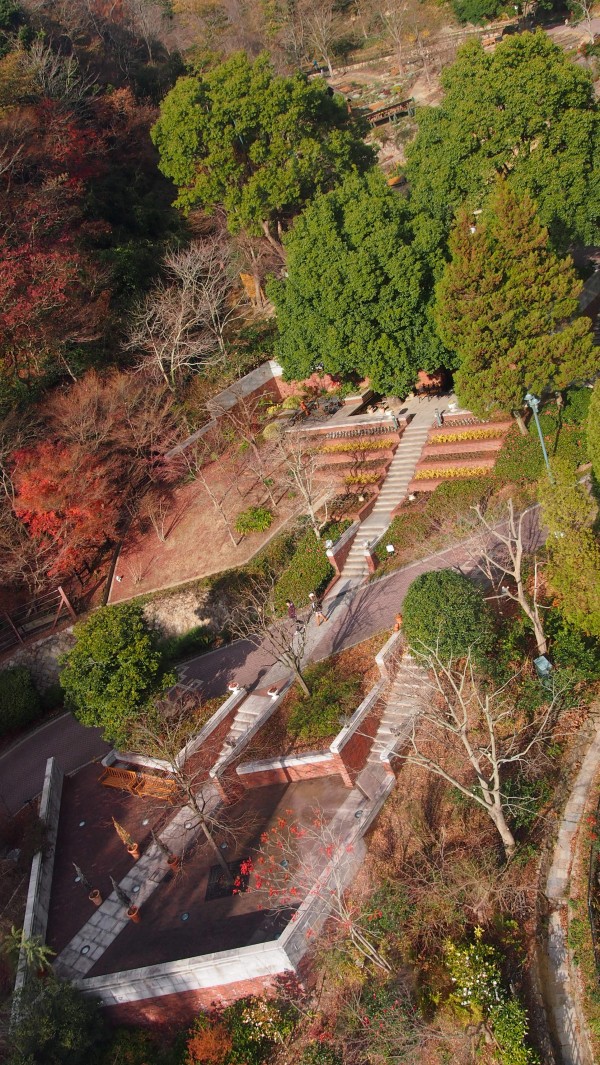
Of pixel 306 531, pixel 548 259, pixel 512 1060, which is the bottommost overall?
pixel 512 1060

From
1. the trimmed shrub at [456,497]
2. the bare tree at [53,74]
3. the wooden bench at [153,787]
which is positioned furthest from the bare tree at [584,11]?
the wooden bench at [153,787]

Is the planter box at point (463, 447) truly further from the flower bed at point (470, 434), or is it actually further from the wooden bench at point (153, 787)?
the wooden bench at point (153, 787)

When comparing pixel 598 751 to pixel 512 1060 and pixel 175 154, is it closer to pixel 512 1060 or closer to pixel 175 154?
pixel 512 1060

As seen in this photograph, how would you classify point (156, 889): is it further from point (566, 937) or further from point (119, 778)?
point (566, 937)

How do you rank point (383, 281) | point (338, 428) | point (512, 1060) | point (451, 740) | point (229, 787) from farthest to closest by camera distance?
point (338, 428) < point (383, 281) < point (229, 787) < point (451, 740) < point (512, 1060)

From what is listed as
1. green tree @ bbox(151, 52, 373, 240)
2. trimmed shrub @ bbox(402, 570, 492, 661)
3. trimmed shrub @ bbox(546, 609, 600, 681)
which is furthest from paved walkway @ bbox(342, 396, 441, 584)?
green tree @ bbox(151, 52, 373, 240)

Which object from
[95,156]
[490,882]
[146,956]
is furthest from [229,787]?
[95,156]

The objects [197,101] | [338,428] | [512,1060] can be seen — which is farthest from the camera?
[197,101]
